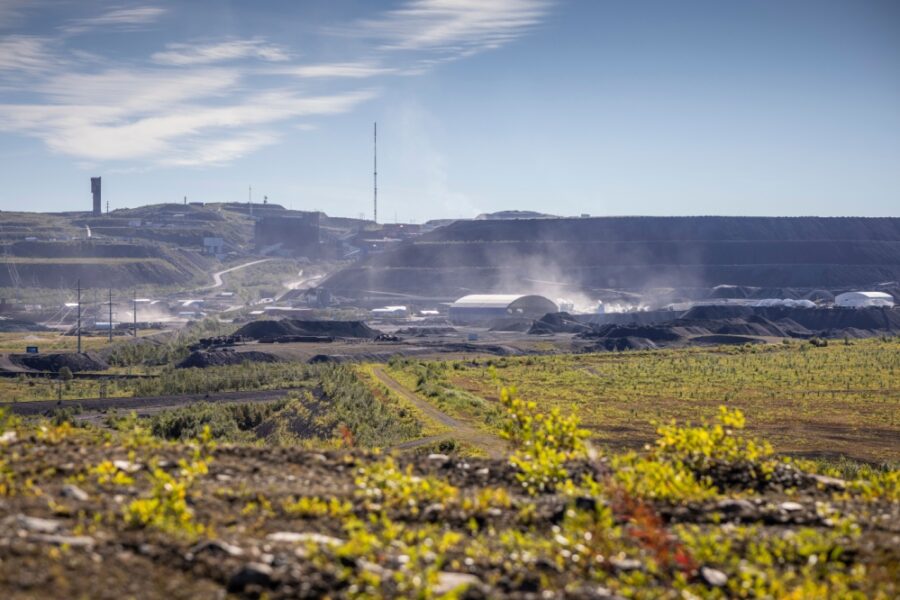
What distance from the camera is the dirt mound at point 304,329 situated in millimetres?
92188

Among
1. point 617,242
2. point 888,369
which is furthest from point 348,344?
point 617,242

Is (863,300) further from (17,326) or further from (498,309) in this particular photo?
(17,326)

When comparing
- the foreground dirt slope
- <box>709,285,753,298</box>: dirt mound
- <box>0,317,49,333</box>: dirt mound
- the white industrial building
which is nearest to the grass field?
the foreground dirt slope

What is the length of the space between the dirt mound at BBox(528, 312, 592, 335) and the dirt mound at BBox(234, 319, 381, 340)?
643 inches

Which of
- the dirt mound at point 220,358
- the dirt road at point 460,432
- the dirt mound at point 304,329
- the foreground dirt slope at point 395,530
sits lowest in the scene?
the dirt mound at point 304,329

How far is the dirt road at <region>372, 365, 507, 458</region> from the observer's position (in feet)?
91.1

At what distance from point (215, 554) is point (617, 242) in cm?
16380

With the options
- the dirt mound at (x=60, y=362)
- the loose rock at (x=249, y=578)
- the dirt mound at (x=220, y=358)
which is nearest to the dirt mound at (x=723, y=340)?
the dirt mound at (x=220, y=358)

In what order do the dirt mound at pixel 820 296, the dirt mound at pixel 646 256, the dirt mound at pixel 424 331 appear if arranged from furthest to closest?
the dirt mound at pixel 646 256 < the dirt mound at pixel 820 296 < the dirt mound at pixel 424 331

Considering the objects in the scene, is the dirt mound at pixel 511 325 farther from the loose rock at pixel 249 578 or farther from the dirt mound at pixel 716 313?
the loose rock at pixel 249 578

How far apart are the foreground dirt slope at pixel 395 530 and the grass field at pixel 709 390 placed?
42.2ft

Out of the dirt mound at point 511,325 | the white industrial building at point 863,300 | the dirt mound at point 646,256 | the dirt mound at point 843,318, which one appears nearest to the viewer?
the dirt mound at point 843,318

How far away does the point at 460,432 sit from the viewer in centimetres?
3139

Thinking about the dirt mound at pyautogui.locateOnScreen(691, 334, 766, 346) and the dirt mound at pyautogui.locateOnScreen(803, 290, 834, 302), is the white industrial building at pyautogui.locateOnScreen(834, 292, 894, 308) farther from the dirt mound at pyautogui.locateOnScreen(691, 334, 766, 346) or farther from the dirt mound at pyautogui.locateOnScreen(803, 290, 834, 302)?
the dirt mound at pyautogui.locateOnScreen(691, 334, 766, 346)
